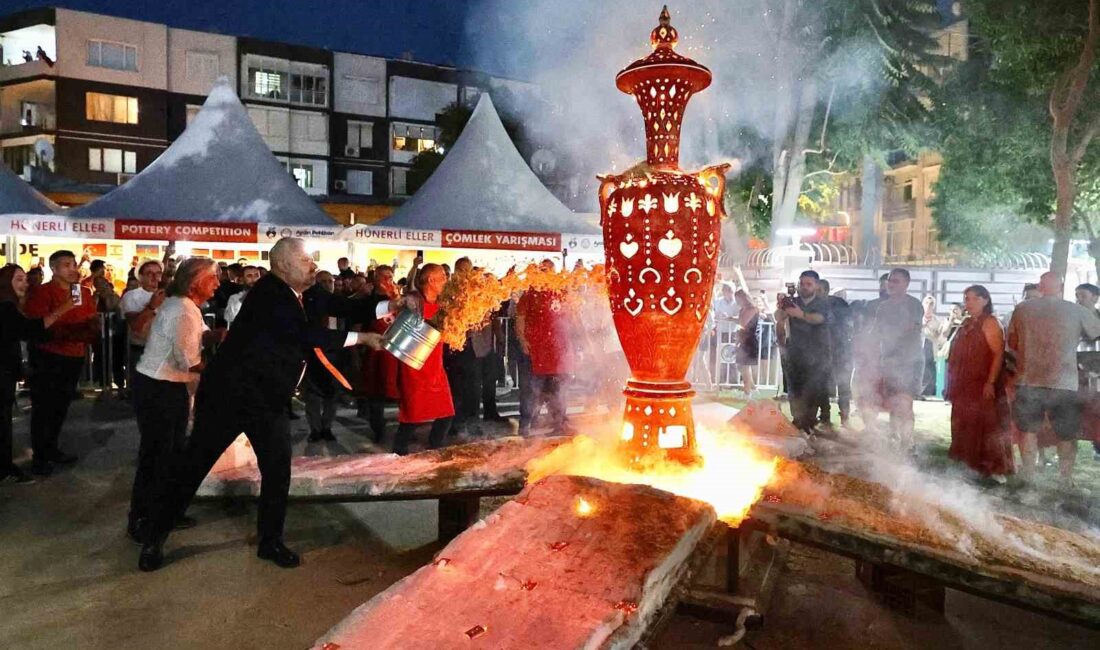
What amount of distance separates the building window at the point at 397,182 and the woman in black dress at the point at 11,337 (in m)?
30.7

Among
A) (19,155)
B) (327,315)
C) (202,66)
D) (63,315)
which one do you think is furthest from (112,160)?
(327,315)

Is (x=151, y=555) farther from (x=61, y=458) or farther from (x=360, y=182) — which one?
(x=360, y=182)

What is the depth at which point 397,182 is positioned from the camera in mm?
36500

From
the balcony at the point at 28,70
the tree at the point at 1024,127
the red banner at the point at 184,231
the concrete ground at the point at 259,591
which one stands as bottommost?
the concrete ground at the point at 259,591

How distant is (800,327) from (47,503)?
6.80 m

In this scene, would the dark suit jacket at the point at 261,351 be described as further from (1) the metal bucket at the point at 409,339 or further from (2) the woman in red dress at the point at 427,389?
(2) the woman in red dress at the point at 427,389

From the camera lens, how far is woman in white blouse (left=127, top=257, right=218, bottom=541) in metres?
4.52

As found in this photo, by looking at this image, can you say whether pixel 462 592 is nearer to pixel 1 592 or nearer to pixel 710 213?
pixel 710 213

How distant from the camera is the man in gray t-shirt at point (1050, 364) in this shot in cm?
632

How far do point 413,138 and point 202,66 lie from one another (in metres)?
9.46

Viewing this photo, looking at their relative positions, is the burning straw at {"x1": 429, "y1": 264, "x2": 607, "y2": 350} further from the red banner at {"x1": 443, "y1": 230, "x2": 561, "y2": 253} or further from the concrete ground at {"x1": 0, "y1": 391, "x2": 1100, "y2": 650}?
the red banner at {"x1": 443, "y1": 230, "x2": 561, "y2": 253}

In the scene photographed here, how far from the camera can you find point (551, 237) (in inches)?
486

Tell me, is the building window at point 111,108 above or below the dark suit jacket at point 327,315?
above

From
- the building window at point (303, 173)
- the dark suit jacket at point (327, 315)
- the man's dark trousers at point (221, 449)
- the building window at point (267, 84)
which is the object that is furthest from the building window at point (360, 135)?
the man's dark trousers at point (221, 449)
